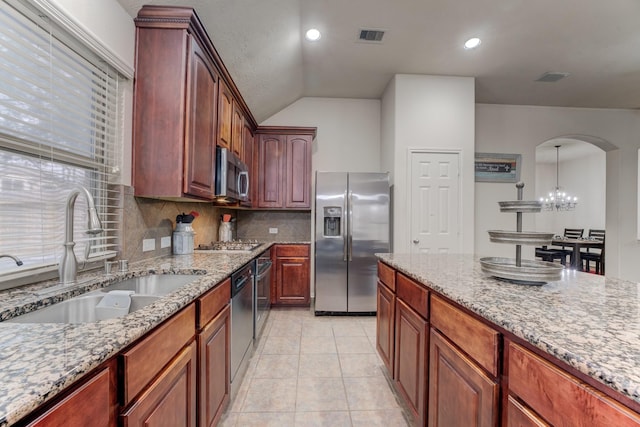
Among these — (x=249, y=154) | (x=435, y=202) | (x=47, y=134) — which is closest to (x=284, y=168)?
(x=249, y=154)

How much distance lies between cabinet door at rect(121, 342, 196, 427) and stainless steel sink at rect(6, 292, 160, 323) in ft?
1.19

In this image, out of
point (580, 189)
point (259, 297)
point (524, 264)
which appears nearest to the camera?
point (524, 264)

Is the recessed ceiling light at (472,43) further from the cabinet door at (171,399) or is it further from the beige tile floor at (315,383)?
the cabinet door at (171,399)

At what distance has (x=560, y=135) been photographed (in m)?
4.50

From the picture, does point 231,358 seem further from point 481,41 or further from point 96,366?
point 481,41

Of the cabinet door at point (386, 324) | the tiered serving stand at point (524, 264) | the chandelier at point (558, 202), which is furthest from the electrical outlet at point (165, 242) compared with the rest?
the chandelier at point (558, 202)

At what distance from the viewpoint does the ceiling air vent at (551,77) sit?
11.5ft

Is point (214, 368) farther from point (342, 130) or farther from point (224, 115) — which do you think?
point (342, 130)

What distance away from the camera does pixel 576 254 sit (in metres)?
5.33

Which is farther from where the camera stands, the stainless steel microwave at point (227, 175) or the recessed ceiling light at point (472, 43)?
the recessed ceiling light at point (472, 43)

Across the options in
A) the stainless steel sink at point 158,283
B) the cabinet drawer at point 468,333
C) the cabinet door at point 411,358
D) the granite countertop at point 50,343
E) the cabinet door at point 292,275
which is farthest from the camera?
the cabinet door at point 292,275

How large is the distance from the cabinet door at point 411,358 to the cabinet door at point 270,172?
8.33 ft

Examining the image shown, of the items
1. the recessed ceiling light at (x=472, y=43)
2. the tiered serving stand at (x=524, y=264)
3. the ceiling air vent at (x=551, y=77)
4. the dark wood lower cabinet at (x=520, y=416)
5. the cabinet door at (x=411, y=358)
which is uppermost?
the recessed ceiling light at (x=472, y=43)

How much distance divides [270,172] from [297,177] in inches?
15.0
